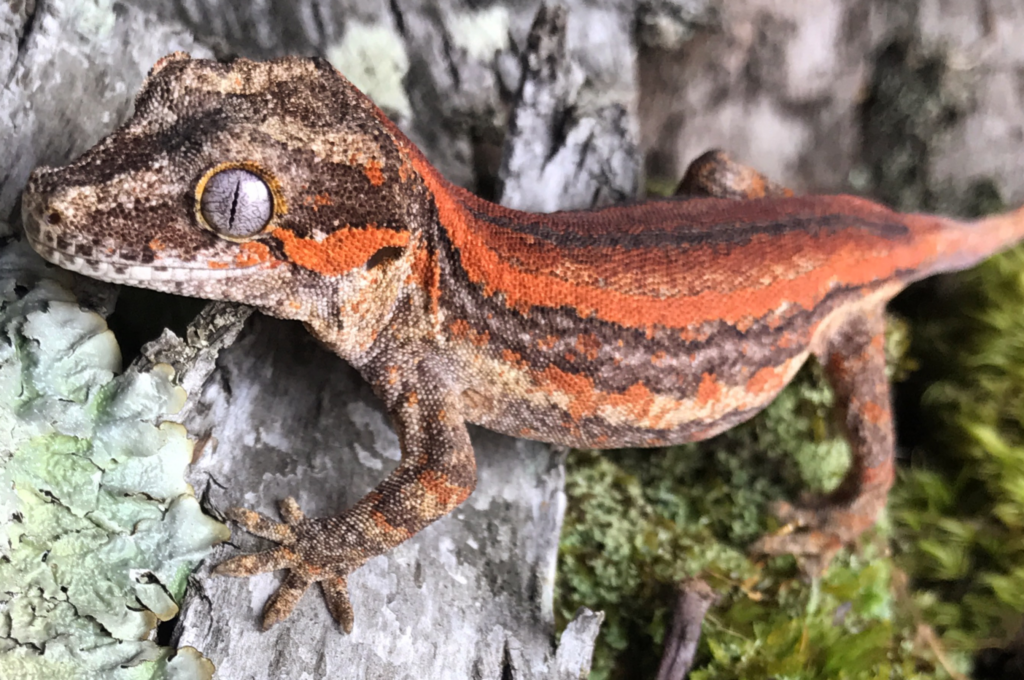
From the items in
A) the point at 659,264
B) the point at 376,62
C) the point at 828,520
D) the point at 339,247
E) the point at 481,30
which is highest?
the point at 481,30

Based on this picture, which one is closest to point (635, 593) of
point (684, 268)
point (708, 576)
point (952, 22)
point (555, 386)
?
point (708, 576)

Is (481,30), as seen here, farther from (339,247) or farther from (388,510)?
(388,510)

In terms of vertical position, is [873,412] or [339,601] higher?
[873,412]

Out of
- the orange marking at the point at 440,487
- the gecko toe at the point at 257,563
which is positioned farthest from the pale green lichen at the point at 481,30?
the gecko toe at the point at 257,563

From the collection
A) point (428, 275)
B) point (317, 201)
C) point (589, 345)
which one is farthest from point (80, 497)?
point (589, 345)

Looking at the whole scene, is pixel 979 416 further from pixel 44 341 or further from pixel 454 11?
pixel 44 341

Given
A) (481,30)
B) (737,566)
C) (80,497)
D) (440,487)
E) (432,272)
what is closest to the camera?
(80,497)

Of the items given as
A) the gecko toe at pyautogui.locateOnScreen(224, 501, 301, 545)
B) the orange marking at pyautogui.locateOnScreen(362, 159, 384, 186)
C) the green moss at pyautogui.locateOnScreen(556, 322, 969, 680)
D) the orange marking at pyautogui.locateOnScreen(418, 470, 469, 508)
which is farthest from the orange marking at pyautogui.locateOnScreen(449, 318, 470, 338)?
the green moss at pyautogui.locateOnScreen(556, 322, 969, 680)

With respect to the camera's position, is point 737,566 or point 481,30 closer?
point 737,566
